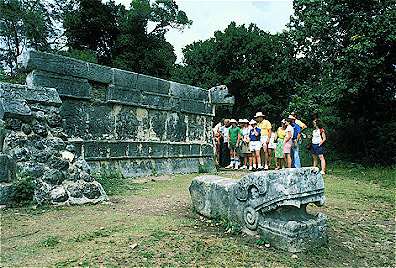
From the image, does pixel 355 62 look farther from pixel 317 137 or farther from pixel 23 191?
pixel 23 191

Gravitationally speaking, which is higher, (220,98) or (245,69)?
(245,69)

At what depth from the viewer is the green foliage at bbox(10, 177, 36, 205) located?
13.6 feet

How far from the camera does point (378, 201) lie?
5.68 m

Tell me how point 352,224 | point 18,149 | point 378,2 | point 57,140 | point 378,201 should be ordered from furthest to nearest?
point 378,2
point 378,201
point 57,140
point 18,149
point 352,224

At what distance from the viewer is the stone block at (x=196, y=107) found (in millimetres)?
9570

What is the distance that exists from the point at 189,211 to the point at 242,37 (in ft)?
85.8

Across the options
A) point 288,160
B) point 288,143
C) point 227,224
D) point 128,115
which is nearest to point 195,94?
point 128,115

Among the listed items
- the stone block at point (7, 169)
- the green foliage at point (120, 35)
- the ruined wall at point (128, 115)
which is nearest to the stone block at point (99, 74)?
the ruined wall at point (128, 115)

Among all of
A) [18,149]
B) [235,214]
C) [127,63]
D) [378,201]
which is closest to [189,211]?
[235,214]

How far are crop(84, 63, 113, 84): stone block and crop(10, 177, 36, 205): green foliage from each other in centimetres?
333

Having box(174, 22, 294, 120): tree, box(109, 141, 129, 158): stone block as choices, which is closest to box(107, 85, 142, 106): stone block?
box(109, 141, 129, 158): stone block

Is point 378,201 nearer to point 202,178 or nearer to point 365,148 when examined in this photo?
point 202,178

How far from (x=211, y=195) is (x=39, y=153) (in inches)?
110

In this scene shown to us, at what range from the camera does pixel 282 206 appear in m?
3.22
